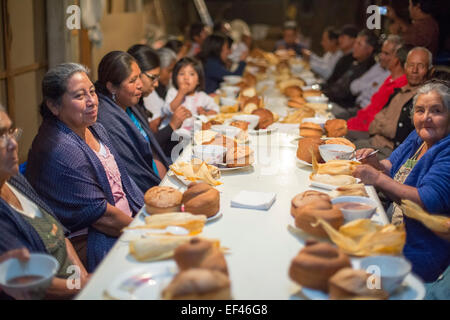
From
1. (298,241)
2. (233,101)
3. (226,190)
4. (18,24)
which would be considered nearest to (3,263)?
(298,241)

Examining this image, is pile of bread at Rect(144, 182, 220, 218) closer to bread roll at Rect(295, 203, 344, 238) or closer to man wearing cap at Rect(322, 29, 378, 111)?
bread roll at Rect(295, 203, 344, 238)

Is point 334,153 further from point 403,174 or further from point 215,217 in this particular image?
point 215,217

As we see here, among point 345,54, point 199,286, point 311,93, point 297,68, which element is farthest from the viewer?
point 345,54

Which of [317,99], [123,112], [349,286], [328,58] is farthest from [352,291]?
[328,58]

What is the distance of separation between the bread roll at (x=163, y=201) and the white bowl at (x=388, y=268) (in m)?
0.72

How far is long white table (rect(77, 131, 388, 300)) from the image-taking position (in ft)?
4.72

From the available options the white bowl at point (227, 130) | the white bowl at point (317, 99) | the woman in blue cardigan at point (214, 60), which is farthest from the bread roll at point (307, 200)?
the woman in blue cardigan at point (214, 60)

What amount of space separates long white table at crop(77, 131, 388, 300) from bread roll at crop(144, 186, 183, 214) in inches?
2.3

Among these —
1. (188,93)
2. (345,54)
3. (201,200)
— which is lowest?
(201,200)

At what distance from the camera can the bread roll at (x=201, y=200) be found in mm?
1862

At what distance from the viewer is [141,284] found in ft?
4.76

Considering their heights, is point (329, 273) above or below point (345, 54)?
below

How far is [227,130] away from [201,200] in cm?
125

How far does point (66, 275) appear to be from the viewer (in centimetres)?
191
